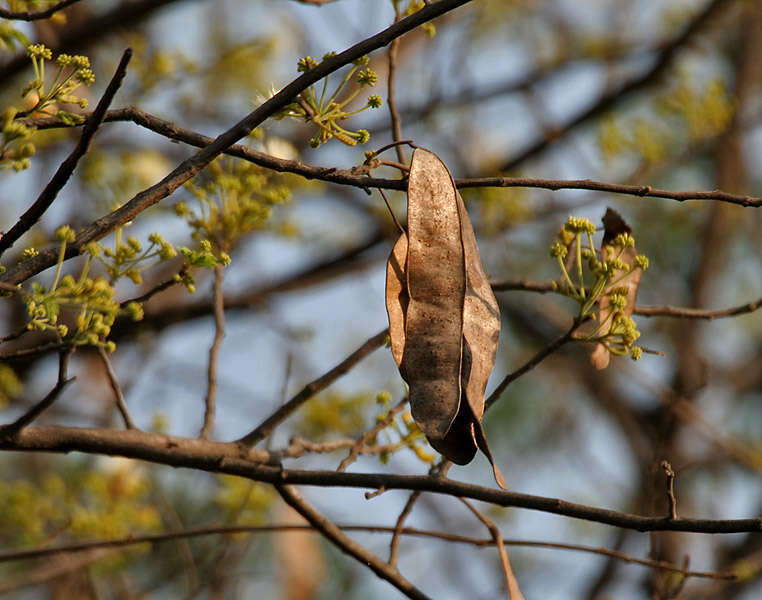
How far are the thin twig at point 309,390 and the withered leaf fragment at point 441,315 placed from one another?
29 centimetres

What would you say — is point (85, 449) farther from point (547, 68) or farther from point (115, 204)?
point (547, 68)

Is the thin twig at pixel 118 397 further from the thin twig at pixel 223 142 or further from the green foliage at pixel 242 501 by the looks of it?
the green foliage at pixel 242 501

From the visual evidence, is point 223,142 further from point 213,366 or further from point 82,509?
point 82,509

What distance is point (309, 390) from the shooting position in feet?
5.75

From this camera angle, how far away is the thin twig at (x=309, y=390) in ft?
5.53

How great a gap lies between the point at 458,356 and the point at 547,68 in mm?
4554

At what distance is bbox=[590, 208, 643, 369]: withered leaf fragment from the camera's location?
1691 millimetres

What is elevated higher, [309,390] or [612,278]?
[612,278]

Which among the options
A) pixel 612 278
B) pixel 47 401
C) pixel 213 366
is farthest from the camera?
pixel 213 366

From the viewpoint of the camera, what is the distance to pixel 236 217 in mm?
2062

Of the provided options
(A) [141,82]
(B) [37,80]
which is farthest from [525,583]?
(B) [37,80]

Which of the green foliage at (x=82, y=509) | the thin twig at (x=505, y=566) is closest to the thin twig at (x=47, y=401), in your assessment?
the thin twig at (x=505, y=566)

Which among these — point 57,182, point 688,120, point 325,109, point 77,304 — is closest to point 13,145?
point 57,182

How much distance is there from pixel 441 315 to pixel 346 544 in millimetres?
526
